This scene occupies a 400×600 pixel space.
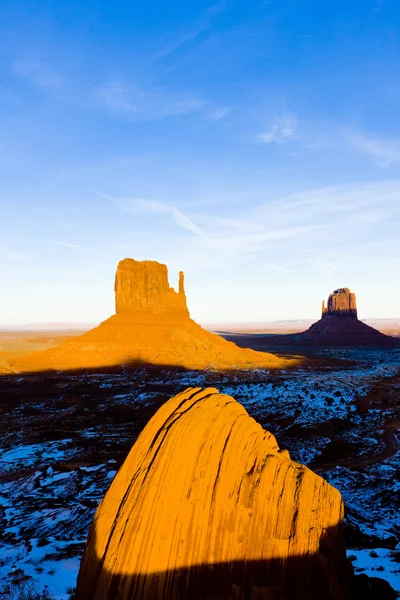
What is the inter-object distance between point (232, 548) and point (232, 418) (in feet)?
7.36

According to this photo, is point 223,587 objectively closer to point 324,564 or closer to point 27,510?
point 324,564

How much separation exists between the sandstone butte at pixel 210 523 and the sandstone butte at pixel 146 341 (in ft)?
194

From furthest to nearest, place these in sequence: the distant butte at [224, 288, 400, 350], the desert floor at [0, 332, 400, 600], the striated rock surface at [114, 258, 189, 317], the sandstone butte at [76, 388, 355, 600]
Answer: the distant butte at [224, 288, 400, 350] → the striated rock surface at [114, 258, 189, 317] → the desert floor at [0, 332, 400, 600] → the sandstone butte at [76, 388, 355, 600]

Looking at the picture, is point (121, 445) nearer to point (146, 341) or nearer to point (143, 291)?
point (146, 341)

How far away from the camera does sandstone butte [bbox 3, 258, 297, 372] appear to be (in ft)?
225

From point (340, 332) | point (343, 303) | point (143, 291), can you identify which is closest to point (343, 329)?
point (340, 332)

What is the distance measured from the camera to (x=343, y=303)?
16988 centimetres

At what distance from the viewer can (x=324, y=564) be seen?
6.96 meters

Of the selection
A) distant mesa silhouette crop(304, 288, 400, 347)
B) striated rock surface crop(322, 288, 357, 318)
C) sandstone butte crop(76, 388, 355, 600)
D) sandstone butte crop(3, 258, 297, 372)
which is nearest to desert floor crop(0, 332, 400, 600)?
sandstone butte crop(76, 388, 355, 600)

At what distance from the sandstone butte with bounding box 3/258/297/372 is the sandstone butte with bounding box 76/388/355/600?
194 feet

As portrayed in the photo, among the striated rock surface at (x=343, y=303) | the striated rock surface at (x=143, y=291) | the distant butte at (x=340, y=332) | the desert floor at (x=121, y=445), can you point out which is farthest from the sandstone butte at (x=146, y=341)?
the striated rock surface at (x=343, y=303)

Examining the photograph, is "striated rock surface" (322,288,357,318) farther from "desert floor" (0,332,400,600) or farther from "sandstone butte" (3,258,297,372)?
"desert floor" (0,332,400,600)

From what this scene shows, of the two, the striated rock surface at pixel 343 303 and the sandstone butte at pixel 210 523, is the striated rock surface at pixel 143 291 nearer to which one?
the sandstone butte at pixel 210 523

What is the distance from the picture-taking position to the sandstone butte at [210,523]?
19.3ft
